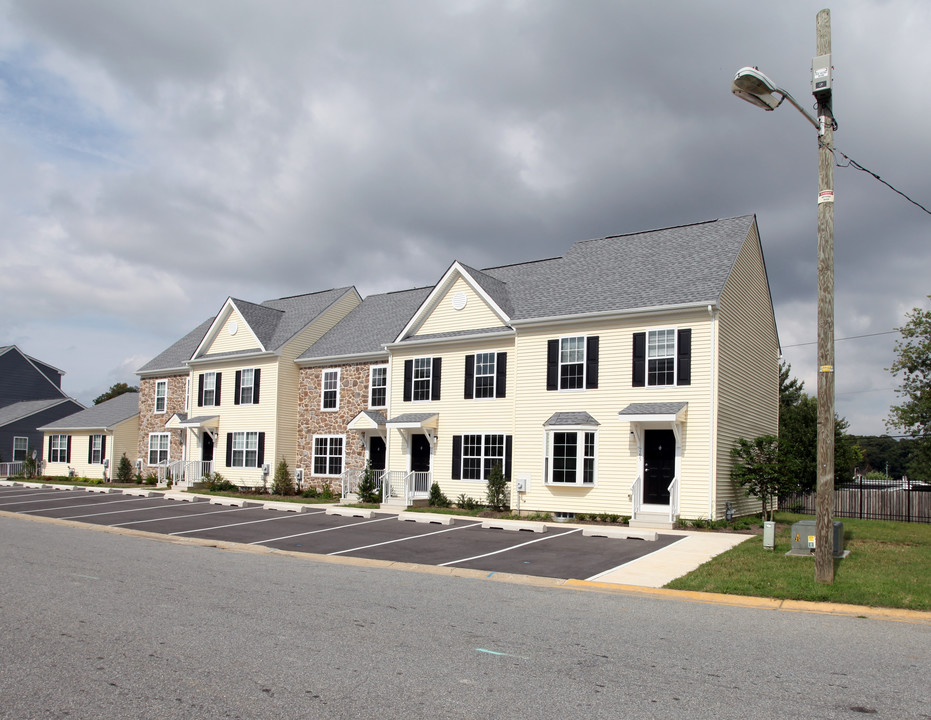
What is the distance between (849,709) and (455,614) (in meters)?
4.53

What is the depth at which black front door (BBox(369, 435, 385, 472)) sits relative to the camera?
28.2 m

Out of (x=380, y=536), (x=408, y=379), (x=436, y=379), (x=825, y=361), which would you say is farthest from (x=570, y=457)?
(x=825, y=361)

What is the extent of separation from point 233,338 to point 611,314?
19.1 meters

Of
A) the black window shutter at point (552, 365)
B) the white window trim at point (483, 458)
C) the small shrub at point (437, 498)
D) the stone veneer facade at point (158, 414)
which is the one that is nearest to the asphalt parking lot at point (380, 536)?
the small shrub at point (437, 498)

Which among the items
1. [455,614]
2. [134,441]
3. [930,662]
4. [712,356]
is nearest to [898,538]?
[712,356]

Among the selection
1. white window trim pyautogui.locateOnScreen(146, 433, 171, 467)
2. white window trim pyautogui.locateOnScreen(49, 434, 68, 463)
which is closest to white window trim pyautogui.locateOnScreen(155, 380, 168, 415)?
white window trim pyautogui.locateOnScreen(146, 433, 171, 467)

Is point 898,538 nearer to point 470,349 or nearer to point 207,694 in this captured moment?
point 470,349

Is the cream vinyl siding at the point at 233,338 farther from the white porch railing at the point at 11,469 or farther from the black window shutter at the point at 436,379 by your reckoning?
the white porch railing at the point at 11,469

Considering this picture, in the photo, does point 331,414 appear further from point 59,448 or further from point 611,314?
point 59,448

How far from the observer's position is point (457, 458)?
2431 cm

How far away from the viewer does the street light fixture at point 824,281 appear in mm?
10891

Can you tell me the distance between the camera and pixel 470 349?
973 inches

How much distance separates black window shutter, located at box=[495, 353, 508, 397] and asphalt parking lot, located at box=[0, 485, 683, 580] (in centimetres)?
463

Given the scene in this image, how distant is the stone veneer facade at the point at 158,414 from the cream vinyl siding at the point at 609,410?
66.2 ft
